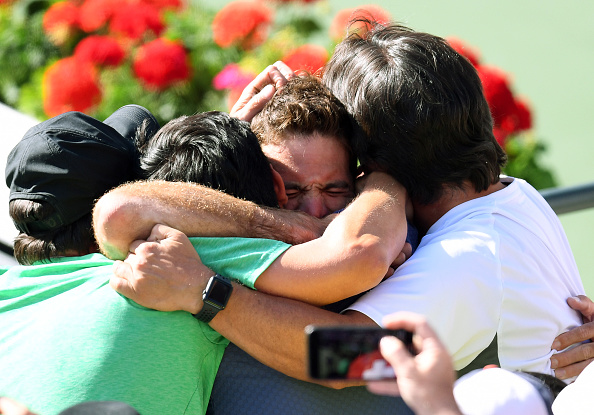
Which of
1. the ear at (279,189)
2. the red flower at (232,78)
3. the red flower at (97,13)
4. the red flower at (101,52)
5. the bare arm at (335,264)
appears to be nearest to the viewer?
the bare arm at (335,264)

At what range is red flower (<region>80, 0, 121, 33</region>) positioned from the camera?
Answer: 525 centimetres

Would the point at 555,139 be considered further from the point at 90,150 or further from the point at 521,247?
the point at 90,150

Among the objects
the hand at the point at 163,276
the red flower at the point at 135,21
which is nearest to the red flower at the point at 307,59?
the red flower at the point at 135,21

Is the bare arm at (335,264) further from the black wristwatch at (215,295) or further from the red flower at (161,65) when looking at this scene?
the red flower at (161,65)

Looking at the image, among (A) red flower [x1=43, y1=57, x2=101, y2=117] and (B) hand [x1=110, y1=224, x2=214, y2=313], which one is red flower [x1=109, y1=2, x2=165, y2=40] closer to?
(A) red flower [x1=43, y1=57, x2=101, y2=117]

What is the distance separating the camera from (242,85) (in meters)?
4.62

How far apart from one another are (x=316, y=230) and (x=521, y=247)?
0.68 meters

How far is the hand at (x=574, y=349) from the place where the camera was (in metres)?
2.39

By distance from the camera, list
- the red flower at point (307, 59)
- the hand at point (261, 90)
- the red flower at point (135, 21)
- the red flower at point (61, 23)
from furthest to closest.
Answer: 1. the red flower at point (61, 23)
2. the red flower at point (135, 21)
3. the red flower at point (307, 59)
4. the hand at point (261, 90)

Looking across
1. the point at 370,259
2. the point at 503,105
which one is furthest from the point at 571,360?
the point at 503,105

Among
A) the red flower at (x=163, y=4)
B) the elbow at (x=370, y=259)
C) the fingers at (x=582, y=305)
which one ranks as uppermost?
the red flower at (x=163, y=4)

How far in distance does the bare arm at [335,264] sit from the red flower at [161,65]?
3.11 meters

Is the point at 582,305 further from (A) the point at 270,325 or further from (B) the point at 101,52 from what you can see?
(B) the point at 101,52

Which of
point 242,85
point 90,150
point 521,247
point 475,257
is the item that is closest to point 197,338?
point 90,150
